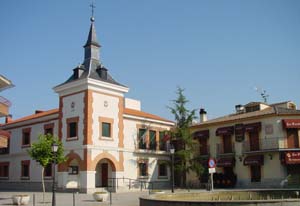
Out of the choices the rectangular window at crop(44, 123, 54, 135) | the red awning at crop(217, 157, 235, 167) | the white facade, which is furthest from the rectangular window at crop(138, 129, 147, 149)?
the rectangular window at crop(44, 123, 54, 135)

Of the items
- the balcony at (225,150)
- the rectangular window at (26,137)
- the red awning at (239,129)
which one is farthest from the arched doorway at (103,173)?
the red awning at (239,129)

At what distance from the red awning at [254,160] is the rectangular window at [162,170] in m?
9.76

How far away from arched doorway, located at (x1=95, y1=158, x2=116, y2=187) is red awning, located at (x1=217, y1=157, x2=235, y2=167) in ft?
35.1

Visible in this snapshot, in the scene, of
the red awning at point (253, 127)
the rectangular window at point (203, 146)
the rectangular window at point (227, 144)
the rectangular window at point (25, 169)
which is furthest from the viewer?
the rectangular window at point (203, 146)

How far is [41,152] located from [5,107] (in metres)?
5.83

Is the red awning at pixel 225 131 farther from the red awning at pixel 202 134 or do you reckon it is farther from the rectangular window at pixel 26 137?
the rectangular window at pixel 26 137

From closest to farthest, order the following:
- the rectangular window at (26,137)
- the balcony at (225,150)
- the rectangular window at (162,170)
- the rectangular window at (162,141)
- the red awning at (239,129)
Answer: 1. the red awning at (239,129)
2. the balcony at (225,150)
3. the rectangular window at (26,137)
4. the rectangular window at (162,170)
5. the rectangular window at (162,141)

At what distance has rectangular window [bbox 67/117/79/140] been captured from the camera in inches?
1330

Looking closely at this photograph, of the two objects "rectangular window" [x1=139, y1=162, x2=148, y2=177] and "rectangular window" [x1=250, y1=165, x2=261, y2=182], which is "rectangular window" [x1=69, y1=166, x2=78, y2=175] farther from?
"rectangular window" [x1=250, y1=165, x2=261, y2=182]

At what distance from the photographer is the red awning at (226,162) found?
36500mm

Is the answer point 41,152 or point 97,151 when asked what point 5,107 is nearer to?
point 41,152

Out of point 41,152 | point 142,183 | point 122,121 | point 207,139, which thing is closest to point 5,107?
point 41,152

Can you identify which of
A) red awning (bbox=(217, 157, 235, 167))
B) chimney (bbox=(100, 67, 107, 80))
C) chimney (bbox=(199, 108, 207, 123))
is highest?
chimney (bbox=(100, 67, 107, 80))

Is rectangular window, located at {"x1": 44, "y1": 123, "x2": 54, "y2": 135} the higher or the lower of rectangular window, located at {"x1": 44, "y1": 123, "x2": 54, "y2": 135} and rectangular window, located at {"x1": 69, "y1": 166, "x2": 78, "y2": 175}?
the higher
